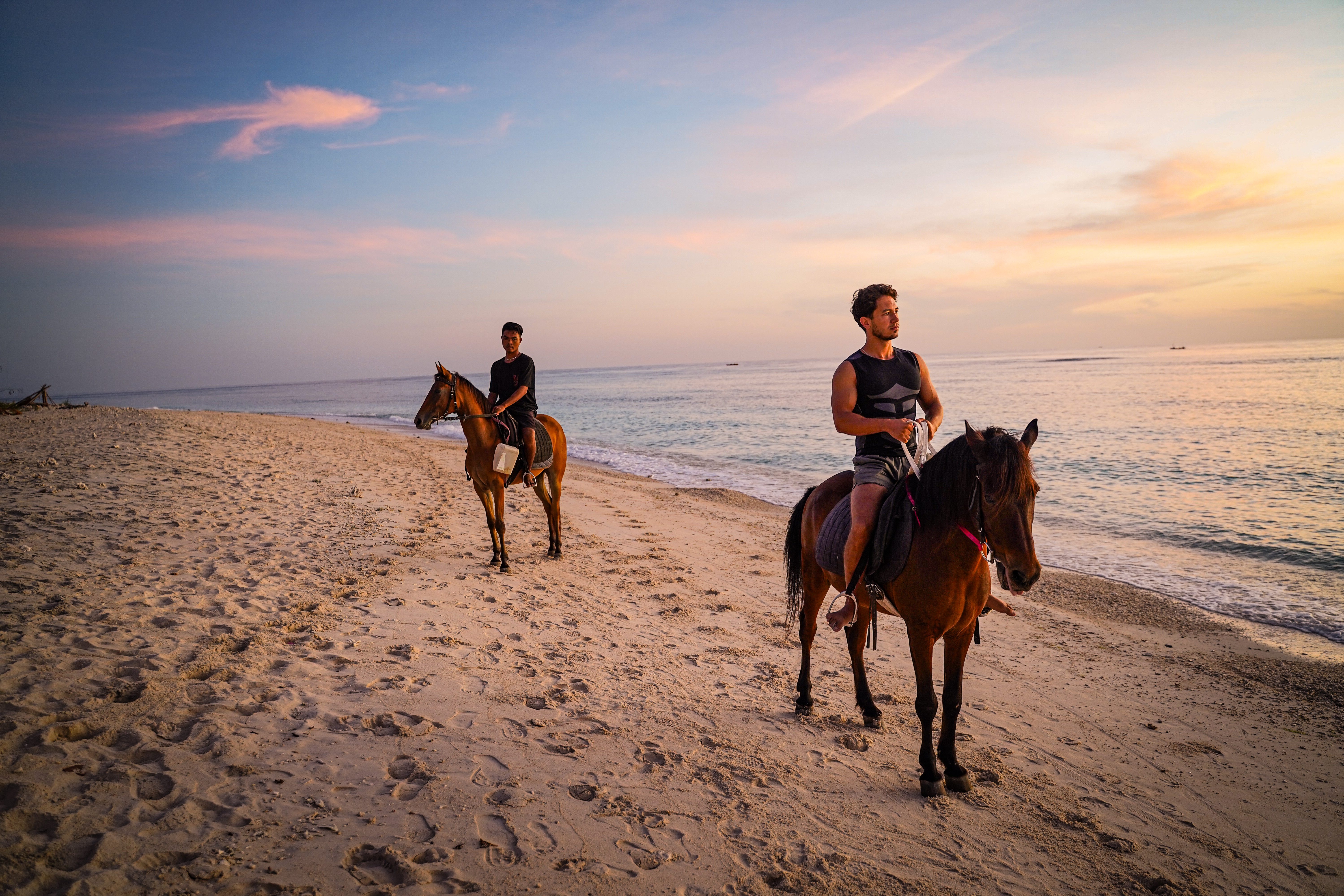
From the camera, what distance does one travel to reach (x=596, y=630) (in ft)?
19.0

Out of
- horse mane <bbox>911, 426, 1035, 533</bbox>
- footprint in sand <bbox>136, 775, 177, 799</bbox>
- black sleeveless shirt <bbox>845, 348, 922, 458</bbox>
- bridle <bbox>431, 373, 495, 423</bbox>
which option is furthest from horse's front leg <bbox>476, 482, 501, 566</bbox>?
horse mane <bbox>911, 426, 1035, 533</bbox>

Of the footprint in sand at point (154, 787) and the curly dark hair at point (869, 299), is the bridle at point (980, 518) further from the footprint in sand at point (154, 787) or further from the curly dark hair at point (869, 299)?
the footprint in sand at point (154, 787)

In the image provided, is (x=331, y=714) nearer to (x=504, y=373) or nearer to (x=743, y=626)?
(x=743, y=626)

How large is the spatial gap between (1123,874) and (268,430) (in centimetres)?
2433

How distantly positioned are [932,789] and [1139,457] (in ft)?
65.8

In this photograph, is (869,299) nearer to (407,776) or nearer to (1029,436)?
(1029,436)

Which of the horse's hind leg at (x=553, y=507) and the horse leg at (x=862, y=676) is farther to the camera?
the horse's hind leg at (x=553, y=507)

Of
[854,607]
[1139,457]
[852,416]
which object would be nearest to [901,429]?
[852,416]

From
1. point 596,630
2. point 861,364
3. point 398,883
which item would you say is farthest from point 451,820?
point 861,364

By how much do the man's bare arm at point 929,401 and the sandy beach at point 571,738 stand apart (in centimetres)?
227

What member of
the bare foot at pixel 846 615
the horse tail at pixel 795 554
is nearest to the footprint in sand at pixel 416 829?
the bare foot at pixel 846 615

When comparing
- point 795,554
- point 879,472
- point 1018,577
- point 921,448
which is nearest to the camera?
point 1018,577

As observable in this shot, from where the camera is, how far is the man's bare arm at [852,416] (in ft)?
11.1

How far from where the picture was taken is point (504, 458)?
25.3 feet
